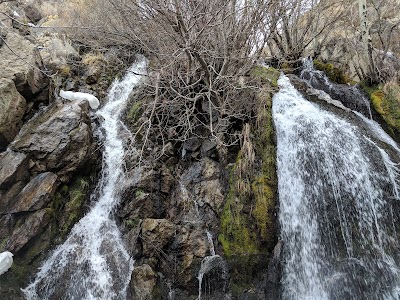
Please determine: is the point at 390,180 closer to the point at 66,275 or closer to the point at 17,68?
the point at 66,275

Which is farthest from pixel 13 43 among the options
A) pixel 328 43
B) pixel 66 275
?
pixel 328 43

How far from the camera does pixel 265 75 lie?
28.2 ft

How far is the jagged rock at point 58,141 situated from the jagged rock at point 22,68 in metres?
0.79

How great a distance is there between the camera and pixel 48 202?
6188 mm

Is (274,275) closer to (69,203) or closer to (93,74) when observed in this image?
(69,203)

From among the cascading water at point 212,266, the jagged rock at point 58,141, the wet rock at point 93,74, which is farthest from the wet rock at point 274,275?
the wet rock at point 93,74

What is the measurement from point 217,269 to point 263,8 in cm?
514

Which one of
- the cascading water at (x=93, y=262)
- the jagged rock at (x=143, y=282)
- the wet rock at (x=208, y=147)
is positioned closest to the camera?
the jagged rock at (x=143, y=282)

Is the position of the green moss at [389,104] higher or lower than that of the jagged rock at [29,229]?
higher

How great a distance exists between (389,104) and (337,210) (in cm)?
329

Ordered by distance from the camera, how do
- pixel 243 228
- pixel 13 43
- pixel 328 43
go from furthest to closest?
pixel 328 43
pixel 13 43
pixel 243 228

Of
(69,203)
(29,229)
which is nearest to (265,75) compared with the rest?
(69,203)

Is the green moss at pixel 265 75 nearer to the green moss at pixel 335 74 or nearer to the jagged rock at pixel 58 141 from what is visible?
the green moss at pixel 335 74

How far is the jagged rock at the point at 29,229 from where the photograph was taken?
5.67m
